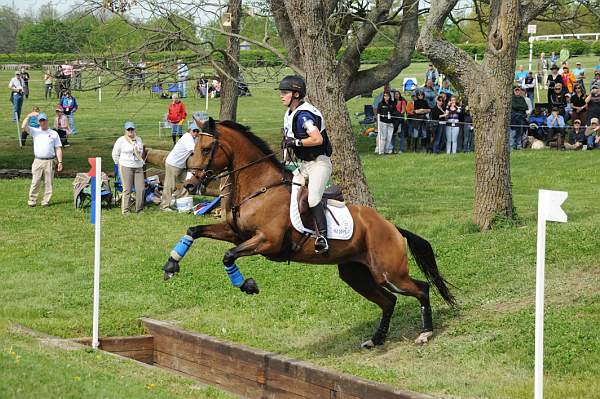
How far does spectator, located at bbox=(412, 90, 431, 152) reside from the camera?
3044 centimetres

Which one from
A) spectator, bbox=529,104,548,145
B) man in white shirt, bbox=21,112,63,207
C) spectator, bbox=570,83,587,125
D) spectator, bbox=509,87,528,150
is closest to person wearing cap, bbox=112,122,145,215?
man in white shirt, bbox=21,112,63,207

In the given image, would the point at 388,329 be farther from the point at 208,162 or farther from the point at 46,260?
the point at 46,260

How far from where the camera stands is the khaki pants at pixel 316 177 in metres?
11.0

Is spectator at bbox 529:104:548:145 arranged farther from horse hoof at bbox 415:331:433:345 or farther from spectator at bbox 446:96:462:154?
horse hoof at bbox 415:331:433:345

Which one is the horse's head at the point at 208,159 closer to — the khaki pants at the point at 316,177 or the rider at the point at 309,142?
the rider at the point at 309,142

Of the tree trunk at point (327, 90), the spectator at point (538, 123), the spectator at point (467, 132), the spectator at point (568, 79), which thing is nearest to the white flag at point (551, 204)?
the tree trunk at point (327, 90)

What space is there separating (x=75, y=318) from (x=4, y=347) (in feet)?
9.75

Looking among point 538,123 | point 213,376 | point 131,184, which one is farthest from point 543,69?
point 213,376

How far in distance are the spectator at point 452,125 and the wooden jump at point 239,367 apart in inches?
709

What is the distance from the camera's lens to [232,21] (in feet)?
78.2

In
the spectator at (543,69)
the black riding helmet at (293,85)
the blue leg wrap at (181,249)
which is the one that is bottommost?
the blue leg wrap at (181,249)

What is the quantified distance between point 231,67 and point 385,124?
7044 mm

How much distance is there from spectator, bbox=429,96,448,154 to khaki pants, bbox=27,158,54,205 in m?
12.2

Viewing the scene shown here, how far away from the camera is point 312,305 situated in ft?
43.8
